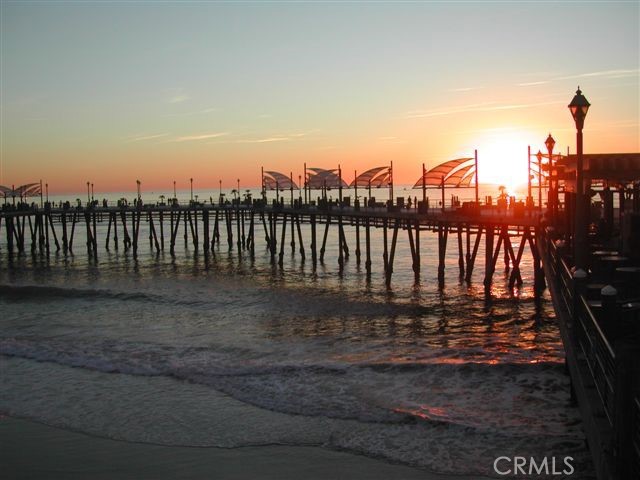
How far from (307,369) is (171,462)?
5.62 meters

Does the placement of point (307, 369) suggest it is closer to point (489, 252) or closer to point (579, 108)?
point (579, 108)

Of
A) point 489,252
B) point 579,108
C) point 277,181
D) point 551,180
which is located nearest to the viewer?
point 579,108

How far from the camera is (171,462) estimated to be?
10.7 meters

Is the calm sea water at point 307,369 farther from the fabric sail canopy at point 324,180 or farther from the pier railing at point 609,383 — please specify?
the fabric sail canopy at point 324,180

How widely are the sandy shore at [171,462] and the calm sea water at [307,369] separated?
39 centimetres

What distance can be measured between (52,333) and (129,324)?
262 centimetres

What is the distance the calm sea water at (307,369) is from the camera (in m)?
11.5

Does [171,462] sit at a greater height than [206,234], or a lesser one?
lesser


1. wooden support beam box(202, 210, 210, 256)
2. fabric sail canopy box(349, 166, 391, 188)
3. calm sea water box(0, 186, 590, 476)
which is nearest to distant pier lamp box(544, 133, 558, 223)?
calm sea water box(0, 186, 590, 476)

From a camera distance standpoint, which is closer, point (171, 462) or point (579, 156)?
point (171, 462)

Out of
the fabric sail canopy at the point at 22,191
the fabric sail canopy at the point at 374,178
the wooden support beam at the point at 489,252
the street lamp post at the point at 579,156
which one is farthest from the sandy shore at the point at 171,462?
the fabric sail canopy at the point at 22,191

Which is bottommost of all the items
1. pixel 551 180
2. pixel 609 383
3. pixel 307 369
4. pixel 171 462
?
pixel 171 462

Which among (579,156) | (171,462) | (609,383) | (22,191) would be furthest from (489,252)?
(22,191)

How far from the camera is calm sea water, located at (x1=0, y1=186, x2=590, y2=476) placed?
11.5 m
